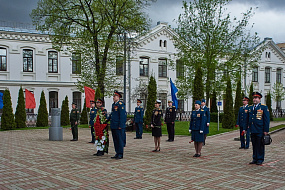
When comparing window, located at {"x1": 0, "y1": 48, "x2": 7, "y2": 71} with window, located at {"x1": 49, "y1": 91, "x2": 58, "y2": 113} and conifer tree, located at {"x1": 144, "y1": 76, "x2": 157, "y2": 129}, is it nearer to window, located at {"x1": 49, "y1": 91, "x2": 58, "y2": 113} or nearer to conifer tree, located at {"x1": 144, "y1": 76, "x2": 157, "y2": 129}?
window, located at {"x1": 49, "y1": 91, "x2": 58, "y2": 113}

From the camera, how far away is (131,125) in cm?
2073

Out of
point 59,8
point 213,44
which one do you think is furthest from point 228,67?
point 59,8

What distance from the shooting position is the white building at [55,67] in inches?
1123

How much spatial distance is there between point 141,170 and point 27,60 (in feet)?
79.1

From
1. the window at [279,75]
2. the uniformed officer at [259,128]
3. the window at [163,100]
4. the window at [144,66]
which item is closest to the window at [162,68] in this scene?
the window at [144,66]

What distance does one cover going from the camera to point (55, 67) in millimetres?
30688

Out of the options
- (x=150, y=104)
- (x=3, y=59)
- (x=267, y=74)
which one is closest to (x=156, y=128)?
(x=150, y=104)

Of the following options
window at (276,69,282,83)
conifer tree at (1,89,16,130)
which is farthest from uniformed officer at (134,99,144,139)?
window at (276,69,282,83)

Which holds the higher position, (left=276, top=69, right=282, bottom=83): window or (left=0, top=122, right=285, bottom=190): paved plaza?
(left=276, top=69, right=282, bottom=83): window

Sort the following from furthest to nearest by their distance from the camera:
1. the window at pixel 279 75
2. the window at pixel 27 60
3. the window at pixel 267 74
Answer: the window at pixel 279 75
the window at pixel 267 74
the window at pixel 27 60

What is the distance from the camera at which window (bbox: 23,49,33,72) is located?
29.3 m

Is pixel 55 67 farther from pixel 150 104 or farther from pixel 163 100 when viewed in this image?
pixel 150 104

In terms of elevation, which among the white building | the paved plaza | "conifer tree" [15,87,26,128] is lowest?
the paved plaza

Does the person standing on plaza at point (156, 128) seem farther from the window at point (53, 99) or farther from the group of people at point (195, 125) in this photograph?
the window at point (53, 99)
